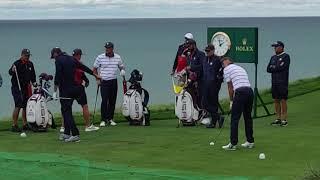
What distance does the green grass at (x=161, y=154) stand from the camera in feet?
33.4

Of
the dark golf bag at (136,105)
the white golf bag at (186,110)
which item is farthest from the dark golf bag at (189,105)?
the dark golf bag at (136,105)

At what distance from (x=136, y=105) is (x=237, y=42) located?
9.62ft

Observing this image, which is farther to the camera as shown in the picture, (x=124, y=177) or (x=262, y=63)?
(x=262, y=63)

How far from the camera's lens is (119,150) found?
1304 centimetres

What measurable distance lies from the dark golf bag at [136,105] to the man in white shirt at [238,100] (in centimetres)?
395

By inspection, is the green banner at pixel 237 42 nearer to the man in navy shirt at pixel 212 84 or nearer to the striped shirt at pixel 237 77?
the man in navy shirt at pixel 212 84

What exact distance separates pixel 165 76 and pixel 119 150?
31995 mm

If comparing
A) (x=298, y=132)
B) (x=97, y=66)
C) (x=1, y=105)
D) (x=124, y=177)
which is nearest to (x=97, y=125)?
(x=97, y=66)

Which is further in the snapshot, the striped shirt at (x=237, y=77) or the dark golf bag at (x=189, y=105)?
the dark golf bag at (x=189, y=105)

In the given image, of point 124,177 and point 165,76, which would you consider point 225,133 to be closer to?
point 124,177

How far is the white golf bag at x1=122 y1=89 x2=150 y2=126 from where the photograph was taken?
16609mm

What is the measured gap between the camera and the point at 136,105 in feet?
54.4

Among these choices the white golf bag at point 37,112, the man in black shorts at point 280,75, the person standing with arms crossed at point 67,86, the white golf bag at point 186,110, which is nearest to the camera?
the person standing with arms crossed at point 67,86

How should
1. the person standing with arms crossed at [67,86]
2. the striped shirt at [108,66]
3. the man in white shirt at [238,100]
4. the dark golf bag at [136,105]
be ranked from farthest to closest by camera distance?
the dark golf bag at [136,105]
the striped shirt at [108,66]
the person standing with arms crossed at [67,86]
the man in white shirt at [238,100]
